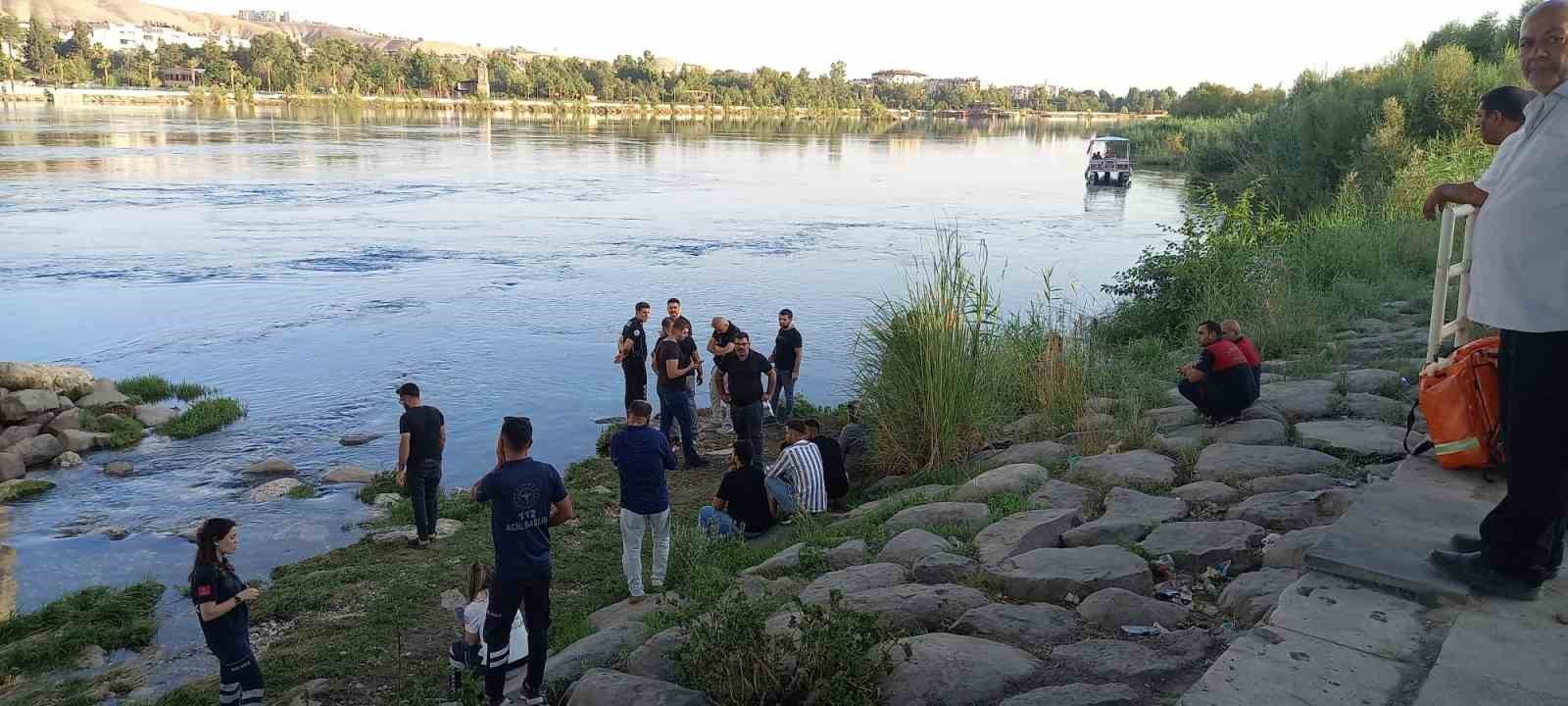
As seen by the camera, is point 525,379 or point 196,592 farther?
point 525,379

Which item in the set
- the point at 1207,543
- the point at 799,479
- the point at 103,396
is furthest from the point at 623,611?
the point at 103,396

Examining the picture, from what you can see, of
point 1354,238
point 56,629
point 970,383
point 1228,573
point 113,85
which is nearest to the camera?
point 1228,573

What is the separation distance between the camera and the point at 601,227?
30.7 m

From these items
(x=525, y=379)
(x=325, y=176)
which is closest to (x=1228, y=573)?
(x=525, y=379)

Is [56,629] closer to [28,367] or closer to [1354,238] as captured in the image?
[28,367]

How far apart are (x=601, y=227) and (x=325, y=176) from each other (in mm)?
16111

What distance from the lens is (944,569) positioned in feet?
17.5

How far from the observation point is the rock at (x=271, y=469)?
1162cm

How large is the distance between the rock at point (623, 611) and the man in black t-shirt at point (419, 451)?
2444mm

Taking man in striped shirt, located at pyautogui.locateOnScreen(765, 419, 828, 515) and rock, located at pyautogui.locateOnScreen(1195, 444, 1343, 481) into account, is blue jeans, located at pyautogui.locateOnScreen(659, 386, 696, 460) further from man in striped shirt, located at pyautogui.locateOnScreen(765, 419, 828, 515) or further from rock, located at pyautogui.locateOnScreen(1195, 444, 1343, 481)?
rock, located at pyautogui.locateOnScreen(1195, 444, 1343, 481)

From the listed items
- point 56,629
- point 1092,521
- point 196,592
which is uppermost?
point 1092,521

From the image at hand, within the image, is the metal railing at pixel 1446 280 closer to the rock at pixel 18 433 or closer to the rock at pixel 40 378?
the rock at pixel 18 433

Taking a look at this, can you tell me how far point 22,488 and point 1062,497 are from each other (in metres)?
10.7

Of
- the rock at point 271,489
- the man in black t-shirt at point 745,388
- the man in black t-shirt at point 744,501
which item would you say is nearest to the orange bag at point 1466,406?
the man in black t-shirt at point 744,501
